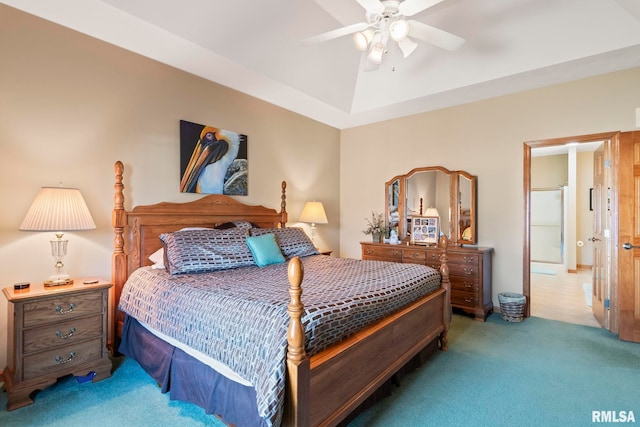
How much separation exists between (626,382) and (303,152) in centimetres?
411

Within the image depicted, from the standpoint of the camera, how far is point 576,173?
6.76 meters

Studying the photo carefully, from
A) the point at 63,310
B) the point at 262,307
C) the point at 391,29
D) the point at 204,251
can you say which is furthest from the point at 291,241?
the point at 391,29

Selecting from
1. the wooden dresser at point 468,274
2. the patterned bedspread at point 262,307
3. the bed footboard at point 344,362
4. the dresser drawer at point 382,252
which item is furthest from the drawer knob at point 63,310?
the wooden dresser at point 468,274

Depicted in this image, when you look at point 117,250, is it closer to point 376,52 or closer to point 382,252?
point 376,52

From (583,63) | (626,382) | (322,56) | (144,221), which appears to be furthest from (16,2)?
(626,382)

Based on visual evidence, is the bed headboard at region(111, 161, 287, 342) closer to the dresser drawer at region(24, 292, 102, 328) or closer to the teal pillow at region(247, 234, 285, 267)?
the dresser drawer at region(24, 292, 102, 328)

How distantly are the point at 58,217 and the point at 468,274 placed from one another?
13.2ft

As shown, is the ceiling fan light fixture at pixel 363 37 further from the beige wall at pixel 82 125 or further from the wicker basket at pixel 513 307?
the wicker basket at pixel 513 307

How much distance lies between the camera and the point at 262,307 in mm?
1596

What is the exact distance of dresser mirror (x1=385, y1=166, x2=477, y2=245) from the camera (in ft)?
13.5

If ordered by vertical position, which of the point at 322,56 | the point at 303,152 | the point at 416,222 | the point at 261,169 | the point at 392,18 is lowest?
the point at 416,222

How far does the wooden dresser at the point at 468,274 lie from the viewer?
12.0ft

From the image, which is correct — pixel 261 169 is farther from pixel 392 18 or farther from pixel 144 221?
pixel 392 18

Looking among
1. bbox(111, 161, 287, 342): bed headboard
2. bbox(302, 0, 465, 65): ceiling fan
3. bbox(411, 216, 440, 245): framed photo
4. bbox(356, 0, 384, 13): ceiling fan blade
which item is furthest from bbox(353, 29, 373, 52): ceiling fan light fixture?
bbox(411, 216, 440, 245): framed photo
